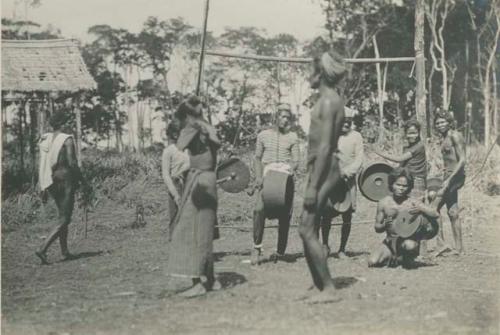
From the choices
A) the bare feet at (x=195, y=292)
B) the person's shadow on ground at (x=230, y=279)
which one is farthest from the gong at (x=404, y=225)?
the bare feet at (x=195, y=292)

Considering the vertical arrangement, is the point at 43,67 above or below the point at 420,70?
below

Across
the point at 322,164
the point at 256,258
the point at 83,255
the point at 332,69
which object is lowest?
the point at 83,255

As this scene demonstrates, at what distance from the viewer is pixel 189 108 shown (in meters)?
6.23

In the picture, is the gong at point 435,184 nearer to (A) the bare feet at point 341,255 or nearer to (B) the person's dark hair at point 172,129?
(A) the bare feet at point 341,255

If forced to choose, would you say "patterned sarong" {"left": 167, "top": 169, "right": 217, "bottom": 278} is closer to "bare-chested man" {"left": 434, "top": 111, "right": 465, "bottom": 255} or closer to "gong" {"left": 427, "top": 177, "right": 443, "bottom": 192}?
"bare-chested man" {"left": 434, "top": 111, "right": 465, "bottom": 255}

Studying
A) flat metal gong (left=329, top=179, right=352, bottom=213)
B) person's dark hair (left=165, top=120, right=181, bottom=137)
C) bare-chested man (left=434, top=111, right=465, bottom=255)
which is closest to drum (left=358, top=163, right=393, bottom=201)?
flat metal gong (left=329, top=179, right=352, bottom=213)

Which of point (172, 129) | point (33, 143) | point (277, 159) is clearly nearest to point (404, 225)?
point (277, 159)

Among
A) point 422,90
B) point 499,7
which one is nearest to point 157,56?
point 499,7

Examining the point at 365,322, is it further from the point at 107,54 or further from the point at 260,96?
the point at 107,54

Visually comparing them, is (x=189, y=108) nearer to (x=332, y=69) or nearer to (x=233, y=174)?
(x=332, y=69)

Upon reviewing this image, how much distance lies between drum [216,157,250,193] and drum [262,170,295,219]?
1118mm

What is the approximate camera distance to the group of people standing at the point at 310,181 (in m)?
5.61

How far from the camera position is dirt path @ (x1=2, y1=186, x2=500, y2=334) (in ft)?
16.6

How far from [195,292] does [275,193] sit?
198cm
